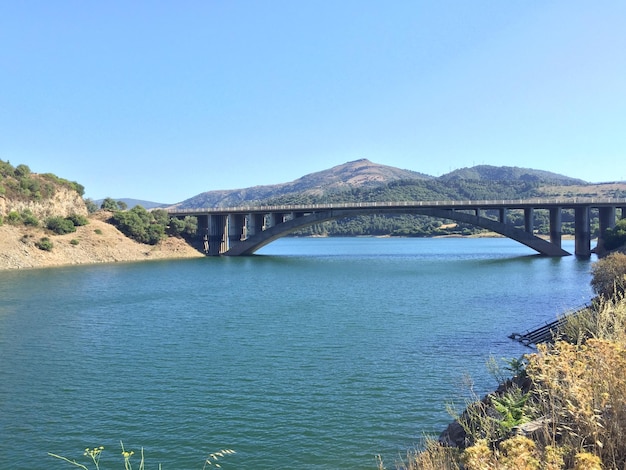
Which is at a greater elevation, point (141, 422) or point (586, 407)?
point (586, 407)

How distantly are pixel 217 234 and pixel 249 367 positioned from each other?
80.0m

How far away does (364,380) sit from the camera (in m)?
19.8

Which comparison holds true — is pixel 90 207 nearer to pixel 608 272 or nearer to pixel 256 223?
pixel 256 223

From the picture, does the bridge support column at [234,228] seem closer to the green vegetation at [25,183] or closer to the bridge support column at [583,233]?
the green vegetation at [25,183]

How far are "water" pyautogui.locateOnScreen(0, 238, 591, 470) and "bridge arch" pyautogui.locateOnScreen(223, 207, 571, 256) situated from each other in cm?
4140

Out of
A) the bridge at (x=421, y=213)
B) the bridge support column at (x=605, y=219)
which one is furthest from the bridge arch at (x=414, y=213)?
the bridge support column at (x=605, y=219)

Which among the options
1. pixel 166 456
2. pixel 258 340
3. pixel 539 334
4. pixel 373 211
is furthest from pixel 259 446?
pixel 373 211

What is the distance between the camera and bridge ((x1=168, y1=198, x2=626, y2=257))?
278 ft

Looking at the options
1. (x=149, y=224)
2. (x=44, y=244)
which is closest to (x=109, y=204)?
(x=149, y=224)

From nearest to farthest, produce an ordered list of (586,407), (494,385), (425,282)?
(586,407) → (494,385) → (425,282)

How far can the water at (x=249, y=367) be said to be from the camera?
1468 cm

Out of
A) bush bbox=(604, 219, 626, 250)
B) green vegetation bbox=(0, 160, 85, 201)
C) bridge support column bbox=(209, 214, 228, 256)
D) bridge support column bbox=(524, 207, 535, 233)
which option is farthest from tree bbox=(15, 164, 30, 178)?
bush bbox=(604, 219, 626, 250)

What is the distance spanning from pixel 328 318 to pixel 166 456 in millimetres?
19977

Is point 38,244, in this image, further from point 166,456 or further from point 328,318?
point 166,456
